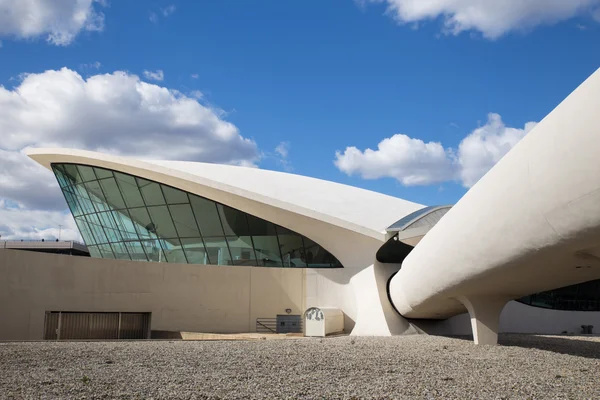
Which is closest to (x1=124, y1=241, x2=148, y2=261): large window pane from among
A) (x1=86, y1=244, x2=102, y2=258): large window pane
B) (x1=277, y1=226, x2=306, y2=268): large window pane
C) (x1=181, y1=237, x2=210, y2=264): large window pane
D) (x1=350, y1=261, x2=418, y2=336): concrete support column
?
(x1=181, y1=237, x2=210, y2=264): large window pane

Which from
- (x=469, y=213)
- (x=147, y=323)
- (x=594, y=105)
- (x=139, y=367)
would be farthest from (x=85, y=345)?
(x=594, y=105)

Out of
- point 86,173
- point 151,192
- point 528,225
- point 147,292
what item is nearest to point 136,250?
point 151,192

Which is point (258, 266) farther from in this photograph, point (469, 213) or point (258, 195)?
point (469, 213)

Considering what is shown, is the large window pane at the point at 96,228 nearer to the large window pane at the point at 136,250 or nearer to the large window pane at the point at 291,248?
the large window pane at the point at 136,250

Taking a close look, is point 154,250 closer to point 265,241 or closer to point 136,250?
point 136,250

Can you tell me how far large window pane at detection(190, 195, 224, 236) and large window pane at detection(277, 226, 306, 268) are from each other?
8.73 feet

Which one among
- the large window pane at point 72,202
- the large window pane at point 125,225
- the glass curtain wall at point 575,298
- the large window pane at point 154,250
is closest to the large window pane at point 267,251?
the large window pane at point 154,250

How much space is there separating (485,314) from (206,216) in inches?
554

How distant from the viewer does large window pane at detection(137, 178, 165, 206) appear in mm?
26516

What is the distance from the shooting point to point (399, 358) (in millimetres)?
12781

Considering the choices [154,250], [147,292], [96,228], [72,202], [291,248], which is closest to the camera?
[147,292]

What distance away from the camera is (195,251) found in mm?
26672

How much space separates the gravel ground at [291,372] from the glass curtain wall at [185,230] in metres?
11.0

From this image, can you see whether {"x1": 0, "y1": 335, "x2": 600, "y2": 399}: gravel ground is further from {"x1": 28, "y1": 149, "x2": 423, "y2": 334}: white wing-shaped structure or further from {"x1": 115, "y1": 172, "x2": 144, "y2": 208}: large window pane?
{"x1": 115, "y1": 172, "x2": 144, "y2": 208}: large window pane
